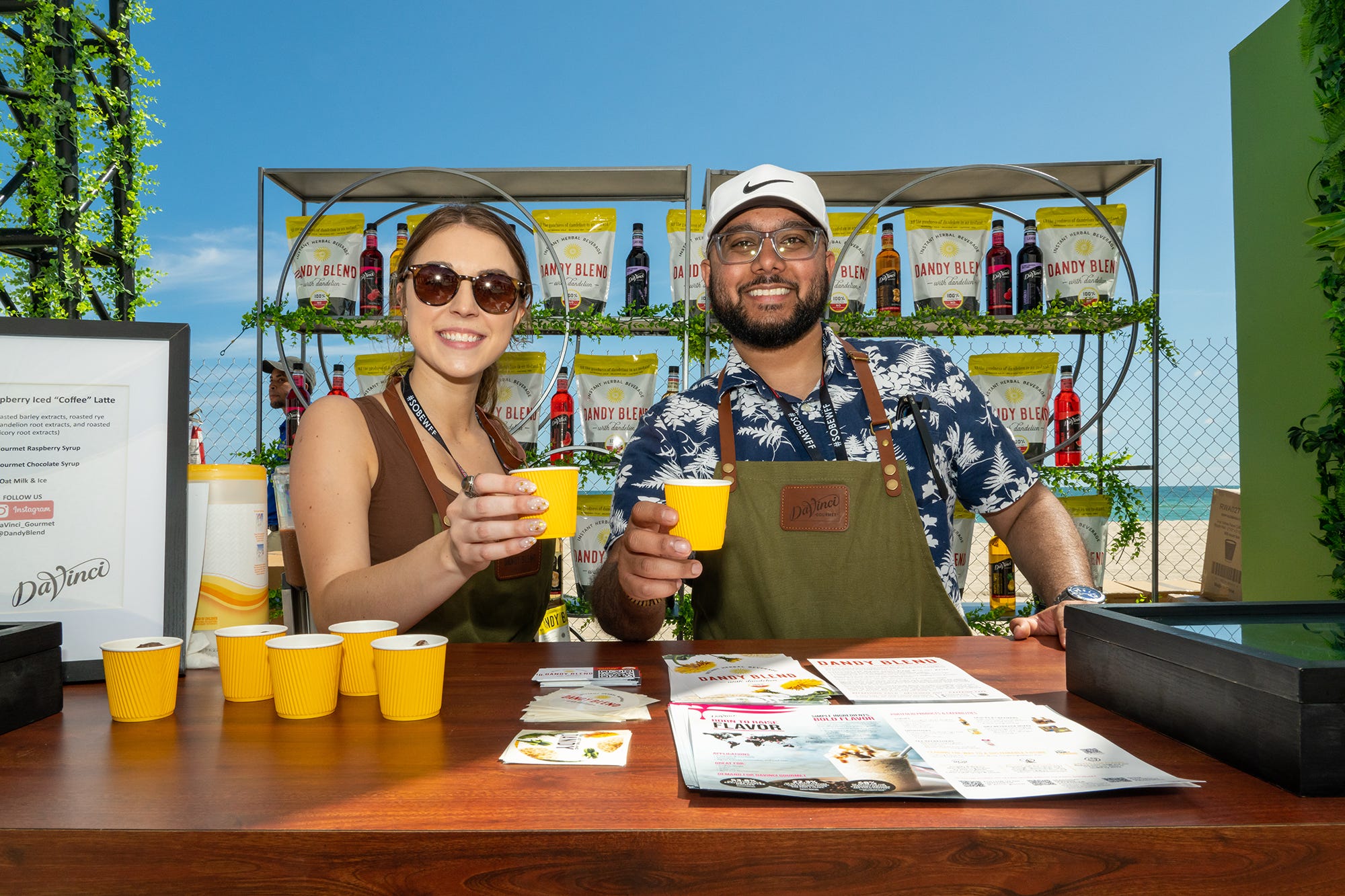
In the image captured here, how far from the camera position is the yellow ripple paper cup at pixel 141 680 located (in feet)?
3.31

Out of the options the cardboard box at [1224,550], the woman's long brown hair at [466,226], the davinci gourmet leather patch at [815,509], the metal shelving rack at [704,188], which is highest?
the metal shelving rack at [704,188]

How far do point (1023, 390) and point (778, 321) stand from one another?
7.58 feet

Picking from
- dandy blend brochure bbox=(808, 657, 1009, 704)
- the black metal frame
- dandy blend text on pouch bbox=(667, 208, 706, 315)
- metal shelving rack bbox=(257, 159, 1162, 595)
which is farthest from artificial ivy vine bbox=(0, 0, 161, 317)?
dandy blend brochure bbox=(808, 657, 1009, 704)

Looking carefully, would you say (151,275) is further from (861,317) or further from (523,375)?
(861,317)

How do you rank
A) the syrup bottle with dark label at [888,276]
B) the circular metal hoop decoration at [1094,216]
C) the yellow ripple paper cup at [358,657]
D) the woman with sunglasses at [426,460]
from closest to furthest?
the yellow ripple paper cup at [358,657]
the woman with sunglasses at [426,460]
the circular metal hoop decoration at [1094,216]
the syrup bottle with dark label at [888,276]

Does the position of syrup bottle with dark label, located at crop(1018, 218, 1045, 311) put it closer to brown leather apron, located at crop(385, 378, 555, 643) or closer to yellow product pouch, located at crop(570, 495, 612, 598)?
yellow product pouch, located at crop(570, 495, 612, 598)

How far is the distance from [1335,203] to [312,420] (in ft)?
14.1

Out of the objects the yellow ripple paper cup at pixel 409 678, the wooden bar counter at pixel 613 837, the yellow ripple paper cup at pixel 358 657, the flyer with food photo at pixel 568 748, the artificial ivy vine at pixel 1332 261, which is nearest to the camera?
the wooden bar counter at pixel 613 837

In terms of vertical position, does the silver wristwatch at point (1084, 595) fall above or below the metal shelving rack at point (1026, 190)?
below

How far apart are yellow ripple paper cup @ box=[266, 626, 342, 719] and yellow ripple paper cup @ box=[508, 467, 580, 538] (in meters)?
0.33

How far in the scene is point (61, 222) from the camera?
561 centimetres

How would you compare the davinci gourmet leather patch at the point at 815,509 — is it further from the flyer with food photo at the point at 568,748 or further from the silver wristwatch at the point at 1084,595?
the flyer with food photo at the point at 568,748

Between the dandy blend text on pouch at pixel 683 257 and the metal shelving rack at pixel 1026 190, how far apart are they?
0.57ft

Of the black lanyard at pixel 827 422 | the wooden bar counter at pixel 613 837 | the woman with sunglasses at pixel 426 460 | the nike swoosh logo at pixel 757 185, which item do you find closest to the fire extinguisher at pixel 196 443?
the woman with sunglasses at pixel 426 460
